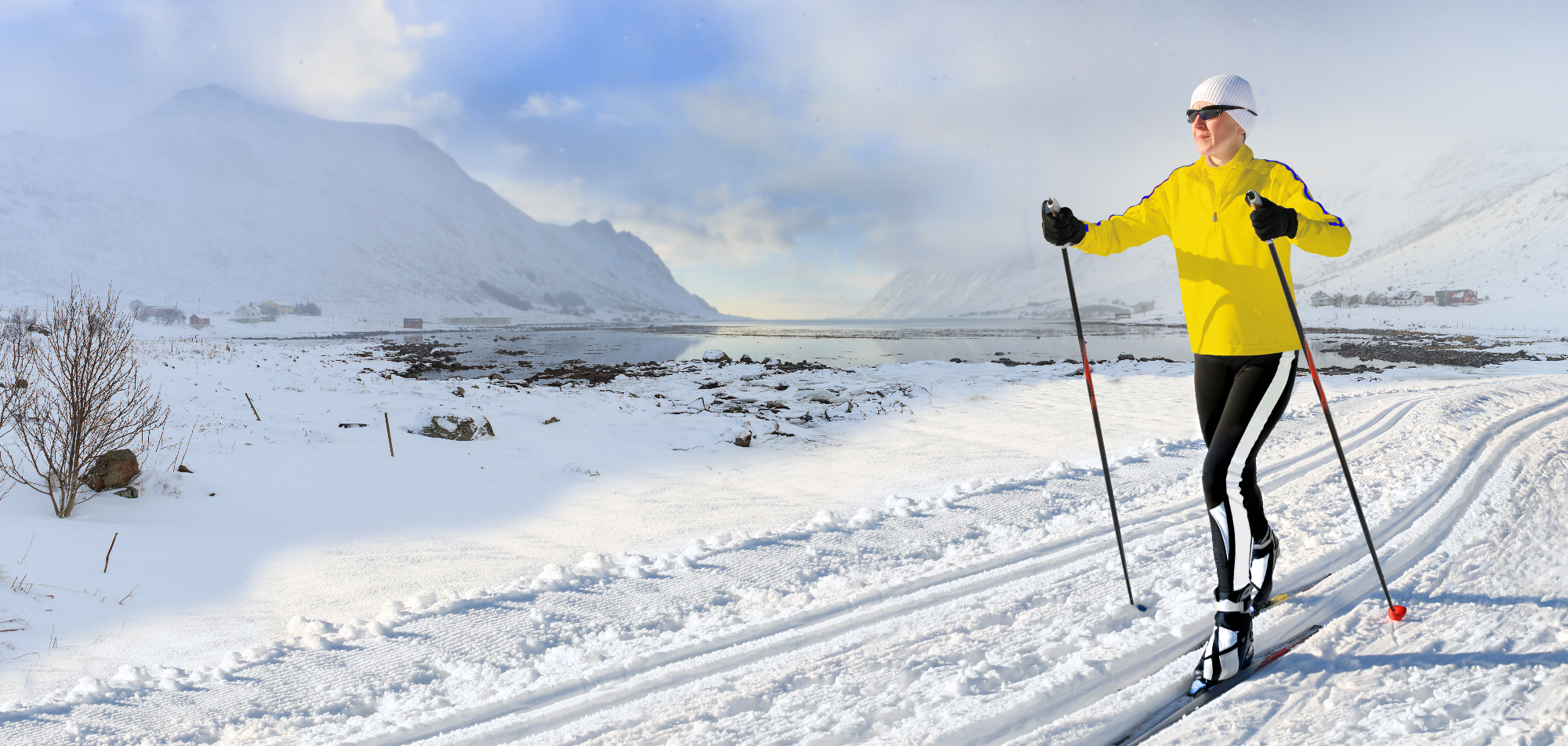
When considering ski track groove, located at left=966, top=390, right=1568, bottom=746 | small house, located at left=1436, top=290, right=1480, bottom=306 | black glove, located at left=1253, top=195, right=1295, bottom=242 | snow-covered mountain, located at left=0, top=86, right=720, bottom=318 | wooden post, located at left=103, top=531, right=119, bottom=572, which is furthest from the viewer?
snow-covered mountain, located at left=0, top=86, right=720, bottom=318

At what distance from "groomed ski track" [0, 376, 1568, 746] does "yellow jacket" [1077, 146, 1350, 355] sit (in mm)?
1344

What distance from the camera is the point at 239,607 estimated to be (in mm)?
3752

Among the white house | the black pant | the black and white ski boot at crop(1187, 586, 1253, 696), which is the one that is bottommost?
the black and white ski boot at crop(1187, 586, 1253, 696)

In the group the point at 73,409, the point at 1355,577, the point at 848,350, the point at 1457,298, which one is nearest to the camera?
the point at 1355,577

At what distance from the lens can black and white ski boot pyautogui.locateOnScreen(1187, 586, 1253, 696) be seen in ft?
7.78

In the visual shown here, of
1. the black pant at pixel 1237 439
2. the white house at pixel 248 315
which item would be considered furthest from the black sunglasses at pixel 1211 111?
the white house at pixel 248 315

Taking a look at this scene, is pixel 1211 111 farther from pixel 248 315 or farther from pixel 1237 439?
pixel 248 315

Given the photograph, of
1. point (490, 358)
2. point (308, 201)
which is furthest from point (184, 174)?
point (490, 358)

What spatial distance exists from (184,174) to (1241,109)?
18921 centimetres

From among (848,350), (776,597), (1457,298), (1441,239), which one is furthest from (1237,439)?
(1441,239)

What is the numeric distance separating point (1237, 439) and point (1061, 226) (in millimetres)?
1192

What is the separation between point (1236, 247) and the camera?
2.62m

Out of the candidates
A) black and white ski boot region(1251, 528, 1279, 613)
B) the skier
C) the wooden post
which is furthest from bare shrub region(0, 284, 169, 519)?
black and white ski boot region(1251, 528, 1279, 613)

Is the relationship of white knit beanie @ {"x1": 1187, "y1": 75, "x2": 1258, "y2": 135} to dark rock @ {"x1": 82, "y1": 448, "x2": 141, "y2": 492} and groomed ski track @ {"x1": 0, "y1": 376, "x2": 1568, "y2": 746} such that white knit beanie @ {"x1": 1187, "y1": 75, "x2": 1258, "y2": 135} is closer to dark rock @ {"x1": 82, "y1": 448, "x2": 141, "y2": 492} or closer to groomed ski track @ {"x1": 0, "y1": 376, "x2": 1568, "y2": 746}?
groomed ski track @ {"x1": 0, "y1": 376, "x2": 1568, "y2": 746}
